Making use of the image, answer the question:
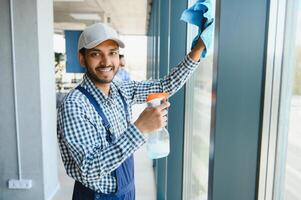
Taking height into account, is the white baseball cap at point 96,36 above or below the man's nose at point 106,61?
above

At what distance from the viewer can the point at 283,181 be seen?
0.72 meters

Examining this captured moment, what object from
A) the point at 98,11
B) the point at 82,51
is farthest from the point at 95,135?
the point at 98,11

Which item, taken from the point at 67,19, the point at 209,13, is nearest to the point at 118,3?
the point at 67,19

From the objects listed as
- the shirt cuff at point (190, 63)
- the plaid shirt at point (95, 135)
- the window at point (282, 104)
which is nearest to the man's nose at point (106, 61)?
the plaid shirt at point (95, 135)

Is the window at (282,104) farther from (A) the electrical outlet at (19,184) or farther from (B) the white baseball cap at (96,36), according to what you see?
(A) the electrical outlet at (19,184)

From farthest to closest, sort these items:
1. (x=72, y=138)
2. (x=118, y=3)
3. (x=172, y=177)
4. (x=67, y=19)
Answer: (x=67, y=19), (x=118, y=3), (x=172, y=177), (x=72, y=138)

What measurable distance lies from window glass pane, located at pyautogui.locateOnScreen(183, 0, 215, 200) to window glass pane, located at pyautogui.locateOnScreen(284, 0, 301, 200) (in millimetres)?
666

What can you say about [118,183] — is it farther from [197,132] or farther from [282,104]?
[282,104]

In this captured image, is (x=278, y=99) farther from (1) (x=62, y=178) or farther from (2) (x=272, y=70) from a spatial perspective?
(1) (x=62, y=178)

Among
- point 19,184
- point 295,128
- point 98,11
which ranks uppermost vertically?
point 98,11

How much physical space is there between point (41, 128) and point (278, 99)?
2.55m

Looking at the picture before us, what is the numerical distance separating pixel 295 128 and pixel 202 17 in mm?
575

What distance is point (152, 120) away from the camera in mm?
969

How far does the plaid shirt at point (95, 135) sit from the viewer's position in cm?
98
